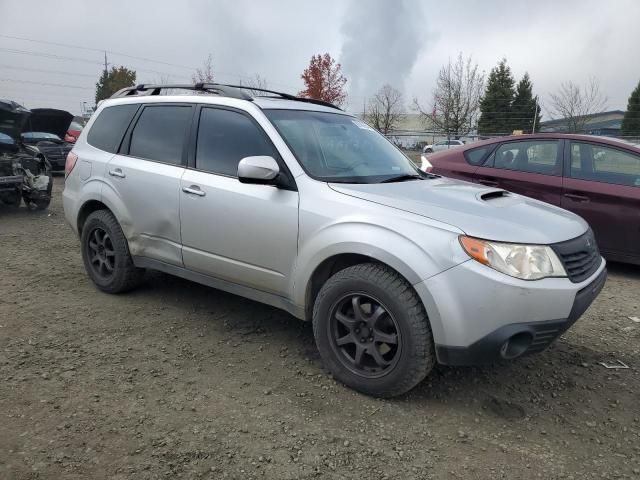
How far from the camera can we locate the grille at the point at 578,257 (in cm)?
287

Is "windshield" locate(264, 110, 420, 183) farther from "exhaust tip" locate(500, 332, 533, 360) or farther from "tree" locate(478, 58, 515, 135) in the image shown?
"tree" locate(478, 58, 515, 135)

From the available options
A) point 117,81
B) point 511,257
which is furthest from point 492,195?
point 117,81

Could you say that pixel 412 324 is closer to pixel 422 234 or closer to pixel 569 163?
pixel 422 234

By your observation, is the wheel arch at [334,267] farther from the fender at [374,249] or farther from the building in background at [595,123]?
the building in background at [595,123]

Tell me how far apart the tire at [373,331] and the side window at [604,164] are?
13.2ft

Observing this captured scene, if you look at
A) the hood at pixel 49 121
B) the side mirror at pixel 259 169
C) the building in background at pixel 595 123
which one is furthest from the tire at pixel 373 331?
the building in background at pixel 595 123

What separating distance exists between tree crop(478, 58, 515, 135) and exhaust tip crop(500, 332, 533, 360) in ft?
137

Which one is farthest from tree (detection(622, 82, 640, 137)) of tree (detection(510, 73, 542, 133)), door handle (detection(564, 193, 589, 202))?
door handle (detection(564, 193, 589, 202))

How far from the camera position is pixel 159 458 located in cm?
248

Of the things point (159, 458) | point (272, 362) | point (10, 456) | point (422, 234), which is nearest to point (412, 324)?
point (422, 234)

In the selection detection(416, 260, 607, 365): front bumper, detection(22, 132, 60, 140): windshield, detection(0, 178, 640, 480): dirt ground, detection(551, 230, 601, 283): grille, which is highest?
detection(22, 132, 60, 140): windshield

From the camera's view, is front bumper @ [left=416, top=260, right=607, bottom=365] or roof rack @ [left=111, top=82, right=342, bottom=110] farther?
roof rack @ [left=111, top=82, right=342, bottom=110]

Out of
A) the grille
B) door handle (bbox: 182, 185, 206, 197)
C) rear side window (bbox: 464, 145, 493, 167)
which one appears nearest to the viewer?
the grille

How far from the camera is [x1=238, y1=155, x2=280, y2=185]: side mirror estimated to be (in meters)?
3.23
